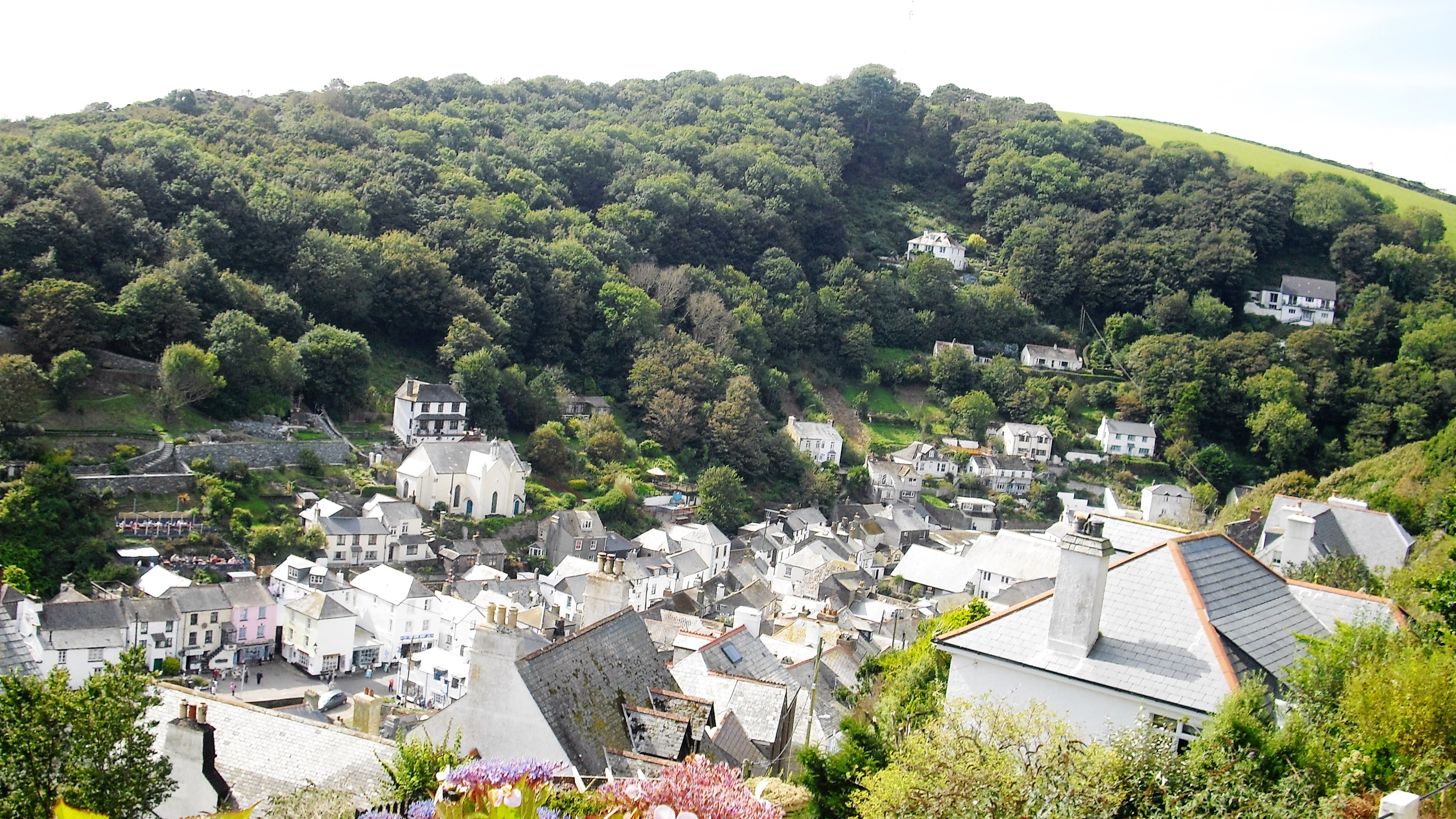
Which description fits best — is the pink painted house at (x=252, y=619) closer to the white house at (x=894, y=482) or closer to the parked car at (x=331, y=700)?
the parked car at (x=331, y=700)

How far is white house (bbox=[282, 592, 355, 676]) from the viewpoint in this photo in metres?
29.6

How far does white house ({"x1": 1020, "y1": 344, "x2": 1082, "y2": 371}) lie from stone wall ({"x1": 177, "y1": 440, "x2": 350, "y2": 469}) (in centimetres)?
4536

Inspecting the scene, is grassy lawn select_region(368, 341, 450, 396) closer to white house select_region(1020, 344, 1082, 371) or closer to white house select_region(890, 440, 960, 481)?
white house select_region(890, 440, 960, 481)

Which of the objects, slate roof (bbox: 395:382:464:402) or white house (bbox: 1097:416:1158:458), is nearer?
slate roof (bbox: 395:382:464:402)

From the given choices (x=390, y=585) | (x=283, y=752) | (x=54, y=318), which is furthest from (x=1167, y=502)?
(x=283, y=752)

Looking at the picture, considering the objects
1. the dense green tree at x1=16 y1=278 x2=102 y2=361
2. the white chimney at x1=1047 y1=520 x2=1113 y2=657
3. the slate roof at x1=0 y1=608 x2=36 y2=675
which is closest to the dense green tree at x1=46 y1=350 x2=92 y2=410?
the dense green tree at x1=16 y1=278 x2=102 y2=361

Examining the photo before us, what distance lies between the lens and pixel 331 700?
25266 millimetres

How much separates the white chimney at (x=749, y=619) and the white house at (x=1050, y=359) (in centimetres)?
4606

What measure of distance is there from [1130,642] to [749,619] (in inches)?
613

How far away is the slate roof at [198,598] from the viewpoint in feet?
94.6

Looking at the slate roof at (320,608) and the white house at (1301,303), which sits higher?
the white house at (1301,303)

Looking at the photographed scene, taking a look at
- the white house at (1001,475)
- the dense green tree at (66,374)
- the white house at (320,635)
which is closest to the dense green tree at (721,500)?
the white house at (1001,475)

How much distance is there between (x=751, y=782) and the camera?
8984 millimetres

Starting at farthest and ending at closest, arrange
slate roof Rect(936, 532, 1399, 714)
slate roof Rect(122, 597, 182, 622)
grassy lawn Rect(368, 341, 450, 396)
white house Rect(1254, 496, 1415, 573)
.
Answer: grassy lawn Rect(368, 341, 450, 396), white house Rect(1254, 496, 1415, 573), slate roof Rect(122, 597, 182, 622), slate roof Rect(936, 532, 1399, 714)
